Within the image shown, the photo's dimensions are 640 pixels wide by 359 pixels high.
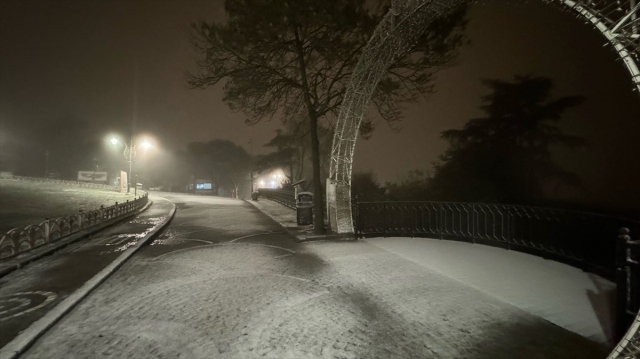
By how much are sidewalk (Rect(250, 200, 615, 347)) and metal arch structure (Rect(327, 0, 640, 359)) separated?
69.9 inches

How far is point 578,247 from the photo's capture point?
751 cm

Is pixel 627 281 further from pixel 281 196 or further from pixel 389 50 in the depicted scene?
pixel 281 196

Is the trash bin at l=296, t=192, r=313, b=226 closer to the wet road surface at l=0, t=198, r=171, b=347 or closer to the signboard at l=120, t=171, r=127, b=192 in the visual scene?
A: the wet road surface at l=0, t=198, r=171, b=347

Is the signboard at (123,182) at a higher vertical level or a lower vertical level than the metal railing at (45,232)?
higher

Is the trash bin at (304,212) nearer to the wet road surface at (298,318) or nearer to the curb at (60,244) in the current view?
the wet road surface at (298,318)

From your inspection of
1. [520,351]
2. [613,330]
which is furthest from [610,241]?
[520,351]

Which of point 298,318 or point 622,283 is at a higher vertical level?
point 622,283

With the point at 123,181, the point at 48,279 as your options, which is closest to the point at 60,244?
the point at 48,279

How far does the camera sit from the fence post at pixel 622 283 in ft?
13.5

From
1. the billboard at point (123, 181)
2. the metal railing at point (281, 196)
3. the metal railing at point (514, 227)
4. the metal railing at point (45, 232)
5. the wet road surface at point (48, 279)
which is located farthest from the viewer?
the billboard at point (123, 181)

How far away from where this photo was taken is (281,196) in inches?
1105

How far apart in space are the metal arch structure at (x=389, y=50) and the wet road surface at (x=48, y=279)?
21.5 ft

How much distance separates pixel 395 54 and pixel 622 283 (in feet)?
24.7

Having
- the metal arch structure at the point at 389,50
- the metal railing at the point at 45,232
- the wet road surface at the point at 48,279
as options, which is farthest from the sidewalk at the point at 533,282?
the metal railing at the point at 45,232
